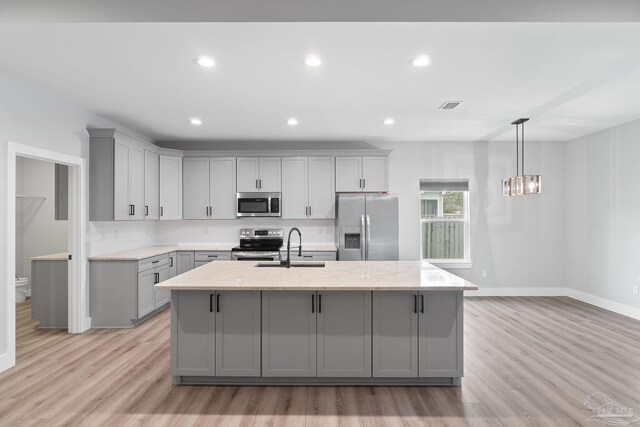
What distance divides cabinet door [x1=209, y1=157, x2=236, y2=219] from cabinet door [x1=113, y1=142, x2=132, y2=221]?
1.37 m

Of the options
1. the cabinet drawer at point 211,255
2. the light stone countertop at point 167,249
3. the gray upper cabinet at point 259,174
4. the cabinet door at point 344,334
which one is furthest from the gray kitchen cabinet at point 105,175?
the cabinet door at point 344,334

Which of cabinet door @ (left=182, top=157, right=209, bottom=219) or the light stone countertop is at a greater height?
cabinet door @ (left=182, top=157, right=209, bottom=219)

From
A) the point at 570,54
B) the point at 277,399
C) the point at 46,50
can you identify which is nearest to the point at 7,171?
the point at 46,50

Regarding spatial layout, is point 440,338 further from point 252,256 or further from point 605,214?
point 605,214

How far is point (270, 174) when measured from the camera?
5.82 metres

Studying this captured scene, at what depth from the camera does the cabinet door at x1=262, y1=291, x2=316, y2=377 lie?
9.40 feet

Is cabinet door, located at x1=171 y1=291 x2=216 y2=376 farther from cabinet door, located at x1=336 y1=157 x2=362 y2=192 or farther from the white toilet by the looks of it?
the white toilet

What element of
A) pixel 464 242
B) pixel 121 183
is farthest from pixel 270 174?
pixel 464 242

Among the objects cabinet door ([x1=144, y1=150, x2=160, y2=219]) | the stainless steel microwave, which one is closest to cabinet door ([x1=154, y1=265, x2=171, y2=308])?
cabinet door ([x1=144, y1=150, x2=160, y2=219])

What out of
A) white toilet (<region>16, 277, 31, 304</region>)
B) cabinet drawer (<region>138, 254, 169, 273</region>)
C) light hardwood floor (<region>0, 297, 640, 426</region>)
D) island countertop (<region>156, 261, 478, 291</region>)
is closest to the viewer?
light hardwood floor (<region>0, 297, 640, 426</region>)

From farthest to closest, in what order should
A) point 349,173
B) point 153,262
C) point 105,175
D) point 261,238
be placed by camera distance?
point 261,238
point 349,173
point 153,262
point 105,175

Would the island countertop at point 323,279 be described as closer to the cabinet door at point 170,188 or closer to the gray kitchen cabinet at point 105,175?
the gray kitchen cabinet at point 105,175

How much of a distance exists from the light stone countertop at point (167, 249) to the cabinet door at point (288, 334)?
237 cm

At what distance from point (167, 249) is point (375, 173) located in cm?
338
